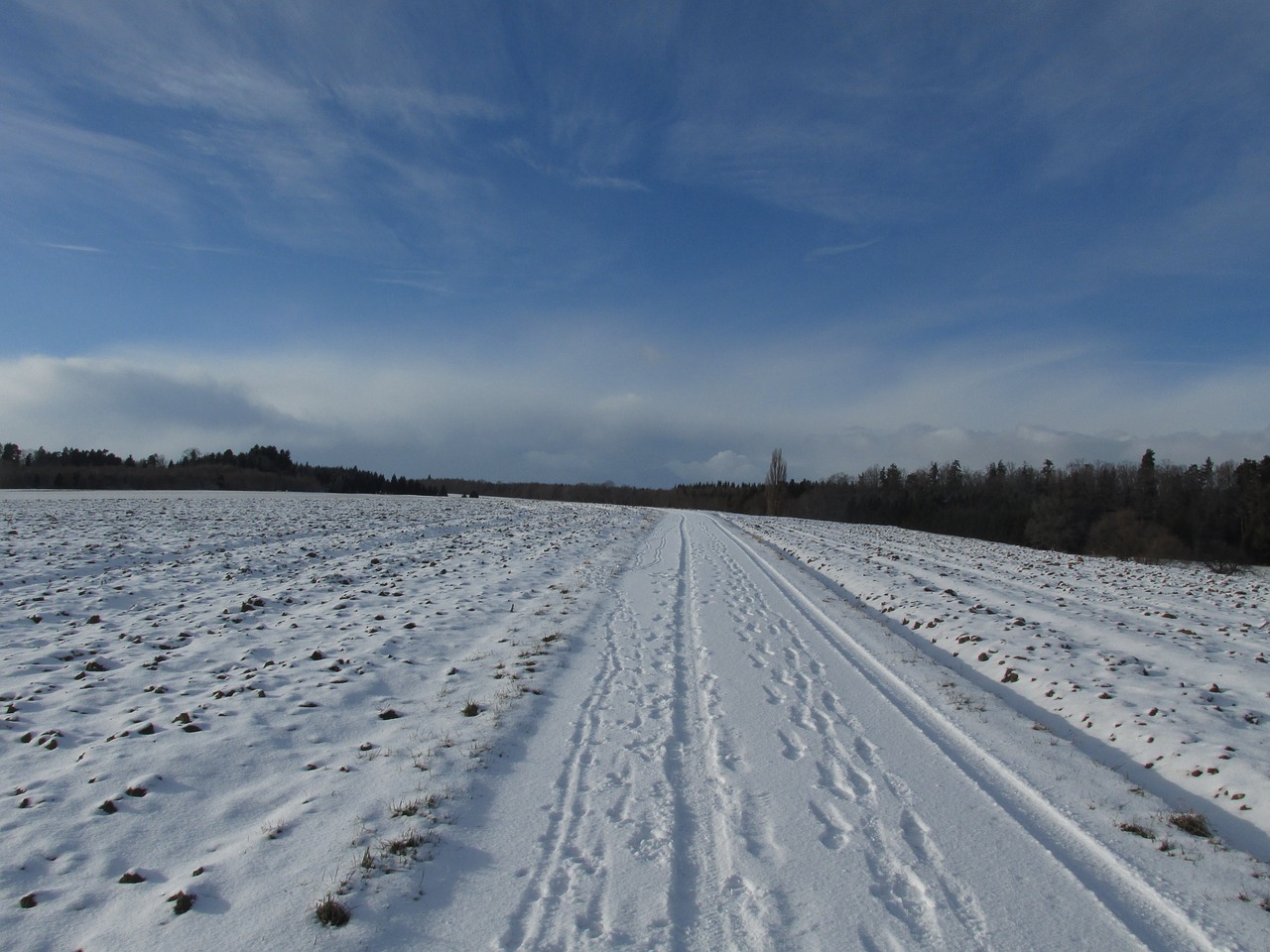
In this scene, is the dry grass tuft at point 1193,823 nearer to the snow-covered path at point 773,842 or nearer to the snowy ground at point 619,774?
the snowy ground at point 619,774

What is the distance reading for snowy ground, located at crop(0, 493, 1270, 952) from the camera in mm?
3965

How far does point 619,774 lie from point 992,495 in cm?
10786

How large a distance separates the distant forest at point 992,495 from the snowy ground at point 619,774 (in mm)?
35117

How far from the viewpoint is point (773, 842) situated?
477 centimetres

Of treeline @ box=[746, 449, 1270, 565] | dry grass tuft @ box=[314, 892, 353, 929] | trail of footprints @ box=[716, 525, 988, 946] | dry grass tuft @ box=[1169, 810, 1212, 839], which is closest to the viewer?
dry grass tuft @ box=[314, 892, 353, 929]

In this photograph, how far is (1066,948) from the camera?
147 inches

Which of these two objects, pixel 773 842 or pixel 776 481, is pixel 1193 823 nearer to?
pixel 773 842

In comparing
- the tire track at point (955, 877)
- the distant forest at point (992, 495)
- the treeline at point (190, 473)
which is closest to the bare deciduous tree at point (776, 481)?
the distant forest at point (992, 495)

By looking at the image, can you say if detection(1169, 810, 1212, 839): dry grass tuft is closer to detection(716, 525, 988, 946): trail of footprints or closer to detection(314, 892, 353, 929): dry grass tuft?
detection(716, 525, 988, 946): trail of footprints

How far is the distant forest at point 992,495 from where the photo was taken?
186 ft

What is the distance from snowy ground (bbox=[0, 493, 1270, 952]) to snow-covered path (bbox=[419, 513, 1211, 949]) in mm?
28

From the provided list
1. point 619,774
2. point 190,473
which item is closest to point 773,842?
point 619,774

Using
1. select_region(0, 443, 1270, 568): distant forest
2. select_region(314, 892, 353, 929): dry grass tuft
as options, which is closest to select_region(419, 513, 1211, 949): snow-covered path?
select_region(314, 892, 353, 929): dry grass tuft

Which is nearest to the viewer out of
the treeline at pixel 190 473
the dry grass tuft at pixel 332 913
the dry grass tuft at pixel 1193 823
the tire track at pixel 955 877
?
the dry grass tuft at pixel 332 913
